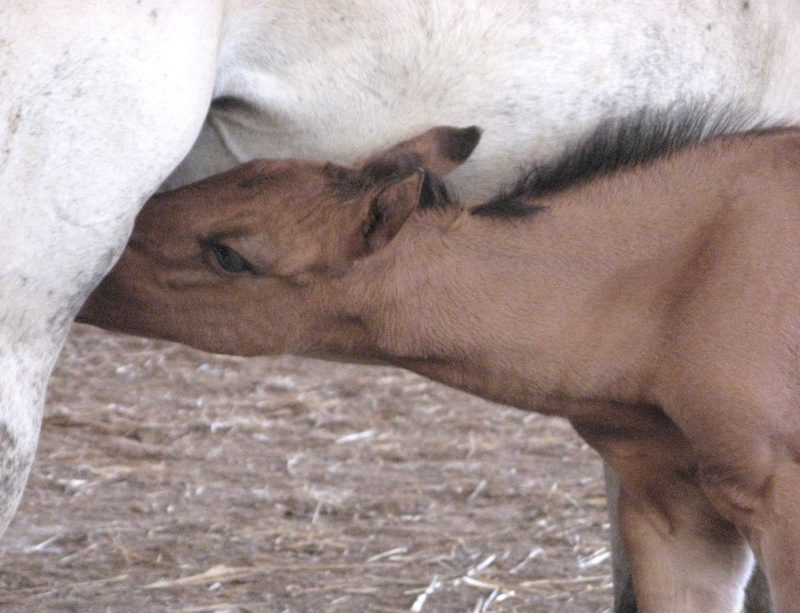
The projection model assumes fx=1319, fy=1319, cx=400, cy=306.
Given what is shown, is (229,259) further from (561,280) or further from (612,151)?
(612,151)

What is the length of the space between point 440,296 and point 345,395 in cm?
319

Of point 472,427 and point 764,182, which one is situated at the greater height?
point 764,182

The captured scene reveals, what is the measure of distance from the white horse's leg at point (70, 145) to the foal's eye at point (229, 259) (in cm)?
32

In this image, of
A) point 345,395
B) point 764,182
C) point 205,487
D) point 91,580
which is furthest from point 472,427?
point 764,182

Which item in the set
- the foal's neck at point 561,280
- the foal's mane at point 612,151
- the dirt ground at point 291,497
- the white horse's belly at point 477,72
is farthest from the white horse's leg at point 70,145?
the dirt ground at point 291,497

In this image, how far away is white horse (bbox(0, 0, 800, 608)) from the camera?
7.89 feet

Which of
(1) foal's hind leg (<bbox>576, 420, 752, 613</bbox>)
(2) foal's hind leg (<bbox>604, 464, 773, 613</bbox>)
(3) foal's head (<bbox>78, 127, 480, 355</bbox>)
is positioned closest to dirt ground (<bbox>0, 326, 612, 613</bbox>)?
(2) foal's hind leg (<bbox>604, 464, 773, 613</bbox>)

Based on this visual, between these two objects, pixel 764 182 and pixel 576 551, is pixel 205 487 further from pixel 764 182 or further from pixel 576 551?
pixel 764 182

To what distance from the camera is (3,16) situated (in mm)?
2373

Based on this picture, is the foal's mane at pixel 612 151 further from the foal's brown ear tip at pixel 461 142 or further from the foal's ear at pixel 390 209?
the foal's ear at pixel 390 209

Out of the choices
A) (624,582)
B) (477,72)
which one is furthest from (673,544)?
(477,72)

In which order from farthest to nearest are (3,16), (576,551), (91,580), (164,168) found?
1. (576,551)
2. (91,580)
3. (164,168)
4. (3,16)

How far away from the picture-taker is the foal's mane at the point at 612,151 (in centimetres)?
289

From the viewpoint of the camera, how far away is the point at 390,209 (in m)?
2.71
